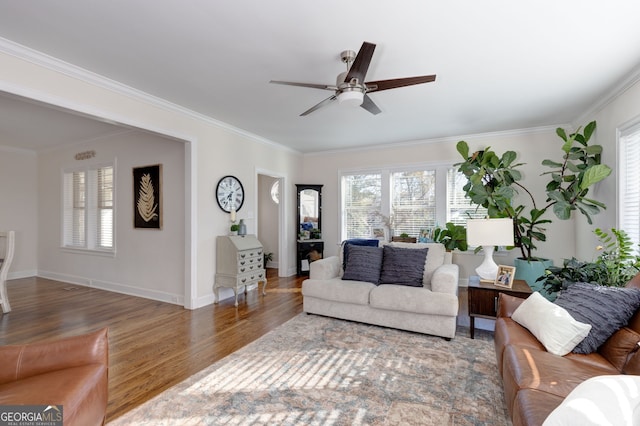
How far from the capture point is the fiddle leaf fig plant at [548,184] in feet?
11.6

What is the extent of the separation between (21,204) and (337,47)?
7178 millimetres

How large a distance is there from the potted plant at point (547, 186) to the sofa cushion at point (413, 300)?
4.29ft

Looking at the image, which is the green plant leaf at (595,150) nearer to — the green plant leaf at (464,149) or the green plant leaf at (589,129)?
the green plant leaf at (589,129)

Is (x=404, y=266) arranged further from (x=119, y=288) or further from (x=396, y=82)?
(x=119, y=288)

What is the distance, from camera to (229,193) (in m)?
4.63

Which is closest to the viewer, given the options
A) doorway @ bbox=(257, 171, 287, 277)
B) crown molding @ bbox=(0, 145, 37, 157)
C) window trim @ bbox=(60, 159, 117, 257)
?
window trim @ bbox=(60, 159, 117, 257)

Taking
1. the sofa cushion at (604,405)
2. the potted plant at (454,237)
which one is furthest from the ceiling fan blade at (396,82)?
the potted plant at (454,237)

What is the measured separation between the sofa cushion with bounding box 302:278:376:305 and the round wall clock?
1.83 metres

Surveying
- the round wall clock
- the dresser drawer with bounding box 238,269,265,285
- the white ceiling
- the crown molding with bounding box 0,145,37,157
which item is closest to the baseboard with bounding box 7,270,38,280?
the crown molding with bounding box 0,145,37,157

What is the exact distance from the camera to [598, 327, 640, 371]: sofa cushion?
1633 mm

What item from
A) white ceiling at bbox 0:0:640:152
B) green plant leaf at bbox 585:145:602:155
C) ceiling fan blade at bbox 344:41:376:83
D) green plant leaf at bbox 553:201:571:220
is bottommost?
green plant leaf at bbox 553:201:571:220

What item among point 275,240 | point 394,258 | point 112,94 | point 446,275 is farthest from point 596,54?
point 275,240

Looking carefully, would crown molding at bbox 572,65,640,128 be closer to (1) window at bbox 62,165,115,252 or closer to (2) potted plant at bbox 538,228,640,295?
(2) potted plant at bbox 538,228,640,295

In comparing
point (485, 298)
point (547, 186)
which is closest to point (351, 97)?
point (485, 298)
